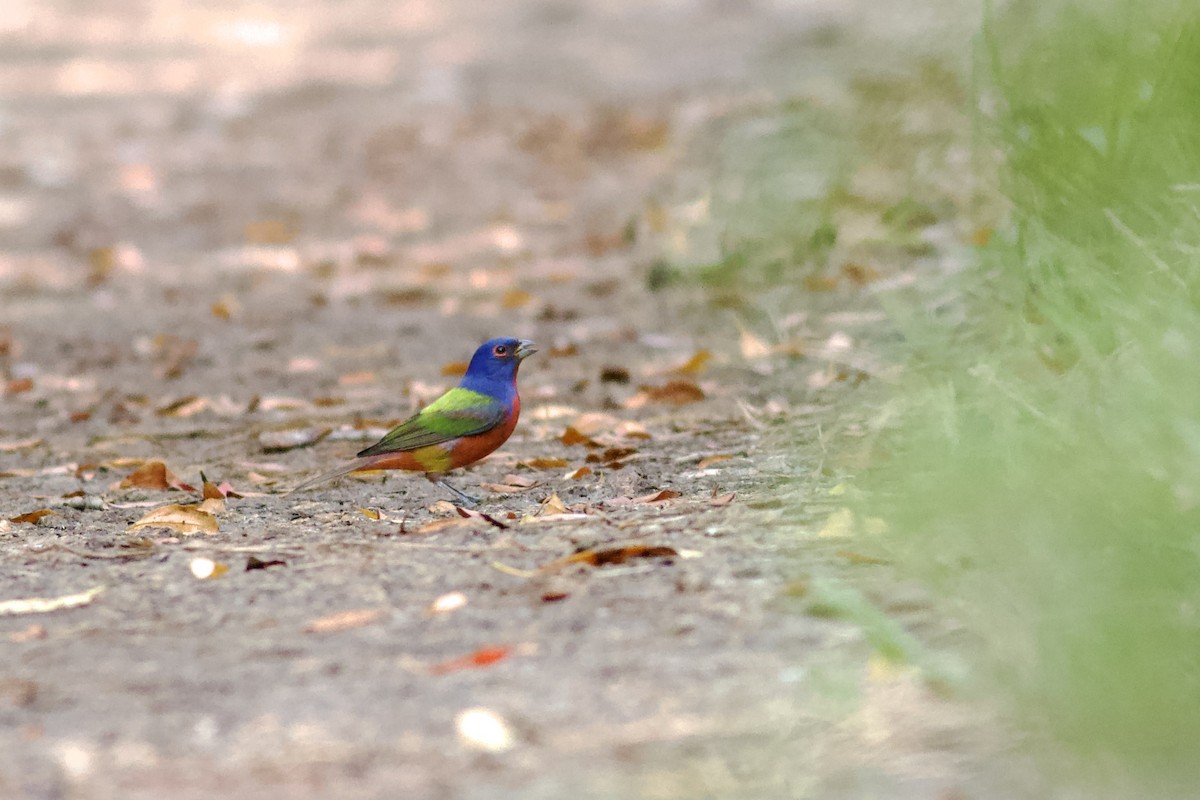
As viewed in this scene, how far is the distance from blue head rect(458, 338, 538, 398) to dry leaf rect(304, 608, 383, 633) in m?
1.52

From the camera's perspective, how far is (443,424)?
4410mm

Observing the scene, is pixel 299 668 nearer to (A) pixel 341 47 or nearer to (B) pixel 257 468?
(B) pixel 257 468

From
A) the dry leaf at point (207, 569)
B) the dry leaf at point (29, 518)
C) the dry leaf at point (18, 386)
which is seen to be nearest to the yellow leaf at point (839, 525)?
the dry leaf at point (207, 569)

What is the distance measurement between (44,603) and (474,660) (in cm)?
106

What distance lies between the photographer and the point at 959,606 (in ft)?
9.29

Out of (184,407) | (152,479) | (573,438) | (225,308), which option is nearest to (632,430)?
(573,438)

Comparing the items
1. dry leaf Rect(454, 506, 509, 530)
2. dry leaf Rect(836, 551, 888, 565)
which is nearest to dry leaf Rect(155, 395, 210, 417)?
dry leaf Rect(454, 506, 509, 530)

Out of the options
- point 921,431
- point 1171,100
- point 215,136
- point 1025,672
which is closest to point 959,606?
point 1025,672

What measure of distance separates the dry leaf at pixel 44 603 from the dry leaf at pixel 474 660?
36.2 inches

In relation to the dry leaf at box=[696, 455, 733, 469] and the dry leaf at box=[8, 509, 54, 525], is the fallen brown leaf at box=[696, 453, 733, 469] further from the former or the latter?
the dry leaf at box=[8, 509, 54, 525]

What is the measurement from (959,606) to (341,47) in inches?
530

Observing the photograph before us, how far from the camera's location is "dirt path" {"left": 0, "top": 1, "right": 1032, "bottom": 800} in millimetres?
2527

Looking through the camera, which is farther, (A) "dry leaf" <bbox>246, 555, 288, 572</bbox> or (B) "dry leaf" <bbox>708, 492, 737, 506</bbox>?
(B) "dry leaf" <bbox>708, 492, 737, 506</bbox>

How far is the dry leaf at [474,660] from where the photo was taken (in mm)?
2803
